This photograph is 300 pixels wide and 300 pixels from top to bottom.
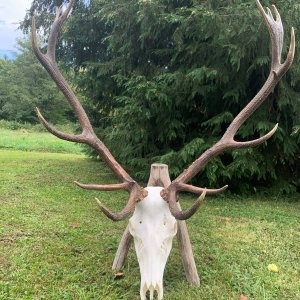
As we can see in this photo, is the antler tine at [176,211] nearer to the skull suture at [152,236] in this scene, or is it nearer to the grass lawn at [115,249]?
the skull suture at [152,236]

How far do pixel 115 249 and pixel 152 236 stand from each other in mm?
1644

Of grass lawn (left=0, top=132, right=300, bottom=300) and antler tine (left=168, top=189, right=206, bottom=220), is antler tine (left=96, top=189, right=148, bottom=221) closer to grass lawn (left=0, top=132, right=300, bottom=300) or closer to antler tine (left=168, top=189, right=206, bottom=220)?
antler tine (left=168, top=189, right=206, bottom=220)

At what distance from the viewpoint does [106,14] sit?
8266mm

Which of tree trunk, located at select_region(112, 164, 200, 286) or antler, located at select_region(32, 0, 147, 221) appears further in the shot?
tree trunk, located at select_region(112, 164, 200, 286)

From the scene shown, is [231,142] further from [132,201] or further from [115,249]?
[115,249]

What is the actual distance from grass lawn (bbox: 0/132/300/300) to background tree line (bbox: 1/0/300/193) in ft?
2.55

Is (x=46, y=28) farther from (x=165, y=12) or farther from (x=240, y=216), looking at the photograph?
(x=240, y=216)

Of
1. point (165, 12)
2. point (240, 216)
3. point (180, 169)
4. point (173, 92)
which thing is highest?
point (165, 12)

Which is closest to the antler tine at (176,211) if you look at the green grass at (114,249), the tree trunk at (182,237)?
the tree trunk at (182,237)

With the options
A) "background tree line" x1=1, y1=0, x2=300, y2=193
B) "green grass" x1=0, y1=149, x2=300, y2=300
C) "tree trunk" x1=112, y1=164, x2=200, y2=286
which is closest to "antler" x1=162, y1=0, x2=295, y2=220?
"tree trunk" x1=112, y1=164, x2=200, y2=286

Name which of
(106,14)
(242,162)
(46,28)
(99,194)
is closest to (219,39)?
(242,162)

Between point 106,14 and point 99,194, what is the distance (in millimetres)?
3670

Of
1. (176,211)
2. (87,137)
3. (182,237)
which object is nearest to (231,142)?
(176,211)

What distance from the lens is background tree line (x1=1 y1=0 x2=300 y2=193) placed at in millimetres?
6574
